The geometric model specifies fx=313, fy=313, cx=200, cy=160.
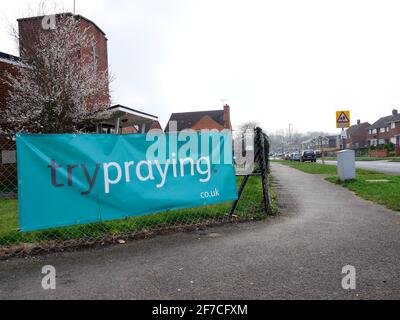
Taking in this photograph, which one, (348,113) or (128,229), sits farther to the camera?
(348,113)

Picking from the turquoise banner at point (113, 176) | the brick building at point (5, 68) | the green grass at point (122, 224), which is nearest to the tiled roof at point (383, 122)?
the brick building at point (5, 68)

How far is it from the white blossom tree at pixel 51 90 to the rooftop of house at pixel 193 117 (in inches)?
1650

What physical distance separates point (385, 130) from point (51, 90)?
75.7 metres

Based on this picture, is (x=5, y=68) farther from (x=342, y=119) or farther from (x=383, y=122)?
(x=383, y=122)

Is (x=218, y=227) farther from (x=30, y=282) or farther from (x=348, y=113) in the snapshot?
(x=348, y=113)

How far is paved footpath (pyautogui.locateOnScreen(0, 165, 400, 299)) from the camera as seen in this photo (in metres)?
3.25

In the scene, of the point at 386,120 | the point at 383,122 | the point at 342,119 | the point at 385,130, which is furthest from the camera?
the point at 383,122

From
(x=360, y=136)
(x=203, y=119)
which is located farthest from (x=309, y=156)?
(x=360, y=136)

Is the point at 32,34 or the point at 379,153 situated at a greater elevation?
the point at 32,34

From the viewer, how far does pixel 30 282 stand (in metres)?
3.60

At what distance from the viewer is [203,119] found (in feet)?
186
